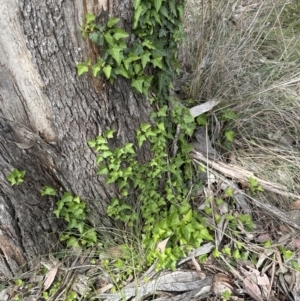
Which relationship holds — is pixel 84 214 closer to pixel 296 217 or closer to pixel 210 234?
pixel 210 234

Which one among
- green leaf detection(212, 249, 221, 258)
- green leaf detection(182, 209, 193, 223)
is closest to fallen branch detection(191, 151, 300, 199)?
green leaf detection(182, 209, 193, 223)

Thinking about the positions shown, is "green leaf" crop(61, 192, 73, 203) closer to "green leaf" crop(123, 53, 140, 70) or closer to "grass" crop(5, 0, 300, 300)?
"grass" crop(5, 0, 300, 300)

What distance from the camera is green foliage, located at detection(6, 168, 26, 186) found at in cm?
196

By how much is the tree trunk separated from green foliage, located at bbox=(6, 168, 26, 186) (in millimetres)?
21

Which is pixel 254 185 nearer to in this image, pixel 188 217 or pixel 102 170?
pixel 188 217

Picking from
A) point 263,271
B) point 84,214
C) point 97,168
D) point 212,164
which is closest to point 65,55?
point 97,168

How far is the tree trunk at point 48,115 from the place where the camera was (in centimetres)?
162

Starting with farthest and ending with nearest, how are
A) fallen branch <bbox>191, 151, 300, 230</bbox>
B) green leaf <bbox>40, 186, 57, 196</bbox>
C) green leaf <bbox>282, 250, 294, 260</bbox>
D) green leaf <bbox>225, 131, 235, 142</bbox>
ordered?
1. green leaf <bbox>225, 131, 235, 142</bbox>
2. fallen branch <bbox>191, 151, 300, 230</bbox>
3. green leaf <bbox>282, 250, 294, 260</bbox>
4. green leaf <bbox>40, 186, 57, 196</bbox>

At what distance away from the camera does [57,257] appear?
2330 millimetres

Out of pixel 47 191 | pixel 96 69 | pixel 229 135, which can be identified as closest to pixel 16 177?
pixel 47 191

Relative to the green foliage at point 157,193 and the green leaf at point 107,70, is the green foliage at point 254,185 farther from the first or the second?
the green leaf at point 107,70

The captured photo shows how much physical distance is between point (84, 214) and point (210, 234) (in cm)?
74

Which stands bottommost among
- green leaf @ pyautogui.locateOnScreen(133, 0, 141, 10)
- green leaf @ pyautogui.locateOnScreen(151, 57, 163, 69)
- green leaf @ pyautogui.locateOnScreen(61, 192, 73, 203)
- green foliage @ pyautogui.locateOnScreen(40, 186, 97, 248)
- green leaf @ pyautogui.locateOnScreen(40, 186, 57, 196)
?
green foliage @ pyautogui.locateOnScreen(40, 186, 97, 248)

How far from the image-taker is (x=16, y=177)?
1980 mm
